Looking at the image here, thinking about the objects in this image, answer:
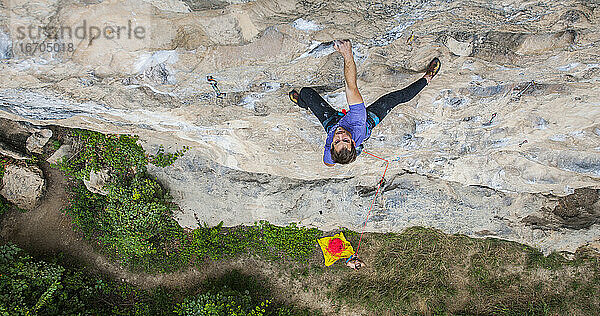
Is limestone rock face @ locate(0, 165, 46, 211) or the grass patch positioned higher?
limestone rock face @ locate(0, 165, 46, 211)

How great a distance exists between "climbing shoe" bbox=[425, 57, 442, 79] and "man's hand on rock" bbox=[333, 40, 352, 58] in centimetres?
79

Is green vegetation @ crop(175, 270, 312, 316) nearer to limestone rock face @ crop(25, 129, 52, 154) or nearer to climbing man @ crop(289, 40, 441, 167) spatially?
climbing man @ crop(289, 40, 441, 167)

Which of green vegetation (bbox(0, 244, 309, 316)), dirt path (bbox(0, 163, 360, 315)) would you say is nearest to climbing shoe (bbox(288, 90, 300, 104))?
green vegetation (bbox(0, 244, 309, 316))

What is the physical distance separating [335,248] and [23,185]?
15.9ft

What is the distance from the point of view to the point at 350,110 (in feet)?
9.00

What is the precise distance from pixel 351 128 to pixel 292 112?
965mm

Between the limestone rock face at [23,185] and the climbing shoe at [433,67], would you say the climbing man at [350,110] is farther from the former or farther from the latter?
the limestone rock face at [23,185]

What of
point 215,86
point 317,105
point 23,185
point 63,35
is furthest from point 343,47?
point 23,185

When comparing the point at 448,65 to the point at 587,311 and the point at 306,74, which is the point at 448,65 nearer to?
the point at 306,74

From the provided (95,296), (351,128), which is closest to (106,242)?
(95,296)

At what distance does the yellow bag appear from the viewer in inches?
222

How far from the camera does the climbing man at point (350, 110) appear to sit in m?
2.57

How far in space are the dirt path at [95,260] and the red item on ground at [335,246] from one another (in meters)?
0.59

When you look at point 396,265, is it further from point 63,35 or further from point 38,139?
point 38,139
